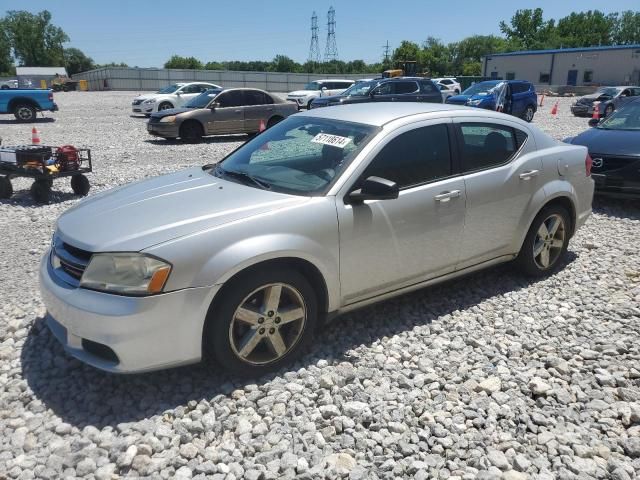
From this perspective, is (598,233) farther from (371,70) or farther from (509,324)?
(371,70)

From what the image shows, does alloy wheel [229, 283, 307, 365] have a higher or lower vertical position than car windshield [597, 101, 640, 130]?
lower

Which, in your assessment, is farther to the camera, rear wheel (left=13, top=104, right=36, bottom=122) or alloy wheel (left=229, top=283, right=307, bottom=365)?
rear wheel (left=13, top=104, right=36, bottom=122)

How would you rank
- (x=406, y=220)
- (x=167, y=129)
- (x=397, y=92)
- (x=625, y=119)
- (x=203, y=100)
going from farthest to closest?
(x=397, y=92)
(x=203, y=100)
(x=167, y=129)
(x=625, y=119)
(x=406, y=220)

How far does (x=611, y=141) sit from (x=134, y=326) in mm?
7262

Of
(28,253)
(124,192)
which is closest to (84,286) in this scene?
(124,192)

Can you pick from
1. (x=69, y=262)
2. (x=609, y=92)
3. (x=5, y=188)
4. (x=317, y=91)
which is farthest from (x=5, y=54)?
(x=69, y=262)

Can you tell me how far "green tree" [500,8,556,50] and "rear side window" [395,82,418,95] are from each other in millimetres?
96010

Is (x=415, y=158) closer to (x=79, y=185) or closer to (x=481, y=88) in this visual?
(x=79, y=185)

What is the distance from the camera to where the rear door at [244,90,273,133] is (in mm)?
16188

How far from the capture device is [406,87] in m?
19.2

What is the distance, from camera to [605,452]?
9.11ft

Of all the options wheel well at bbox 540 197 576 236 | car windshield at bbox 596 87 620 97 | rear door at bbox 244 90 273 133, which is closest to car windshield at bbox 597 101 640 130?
wheel well at bbox 540 197 576 236

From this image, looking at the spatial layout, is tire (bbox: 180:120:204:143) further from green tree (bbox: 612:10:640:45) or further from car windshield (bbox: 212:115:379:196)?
green tree (bbox: 612:10:640:45)

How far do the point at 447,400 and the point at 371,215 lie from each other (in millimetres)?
1267
